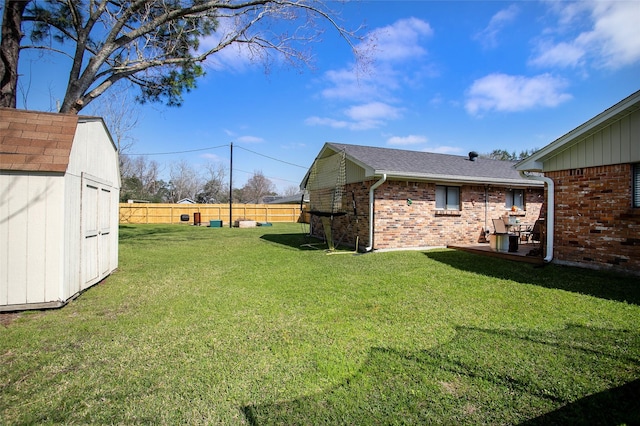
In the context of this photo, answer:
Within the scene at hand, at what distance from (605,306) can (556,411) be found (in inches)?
133

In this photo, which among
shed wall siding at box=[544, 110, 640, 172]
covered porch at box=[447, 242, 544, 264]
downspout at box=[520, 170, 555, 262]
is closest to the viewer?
shed wall siding at box=[544, 110, 640, 172]

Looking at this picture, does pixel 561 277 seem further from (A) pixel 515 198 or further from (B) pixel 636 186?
(A) pixel 515 198

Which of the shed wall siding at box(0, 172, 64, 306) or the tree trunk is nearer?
the shed wall siding at box(0, 172, 64, 306)

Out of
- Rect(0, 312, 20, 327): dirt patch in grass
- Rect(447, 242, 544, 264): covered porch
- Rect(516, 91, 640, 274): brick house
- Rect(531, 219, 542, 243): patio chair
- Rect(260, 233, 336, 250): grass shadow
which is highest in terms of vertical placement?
Rect(516, 91, 640, 274): brick house

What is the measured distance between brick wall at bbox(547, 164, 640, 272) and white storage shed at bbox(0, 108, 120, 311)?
9644mm

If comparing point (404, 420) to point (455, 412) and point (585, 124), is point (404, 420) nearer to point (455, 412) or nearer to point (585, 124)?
point (455, 412)

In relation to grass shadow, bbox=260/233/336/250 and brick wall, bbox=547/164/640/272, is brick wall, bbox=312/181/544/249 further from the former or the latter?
brick wall, bbox=547/164/640/272

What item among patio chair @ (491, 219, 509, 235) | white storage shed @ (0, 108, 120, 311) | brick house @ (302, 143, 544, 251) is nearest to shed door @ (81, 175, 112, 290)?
white storage shed @ (0, 108, 120, 311)

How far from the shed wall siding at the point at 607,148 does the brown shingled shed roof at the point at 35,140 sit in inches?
383

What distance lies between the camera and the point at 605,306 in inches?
176

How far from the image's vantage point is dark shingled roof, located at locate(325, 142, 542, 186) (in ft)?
33.1

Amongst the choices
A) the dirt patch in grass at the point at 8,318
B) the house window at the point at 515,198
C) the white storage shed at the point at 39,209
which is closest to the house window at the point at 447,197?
the house window at the point at 515,198

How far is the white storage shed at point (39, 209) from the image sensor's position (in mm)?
4199

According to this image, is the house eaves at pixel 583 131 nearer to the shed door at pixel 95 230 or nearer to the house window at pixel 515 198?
the house window at pixel 515 198
